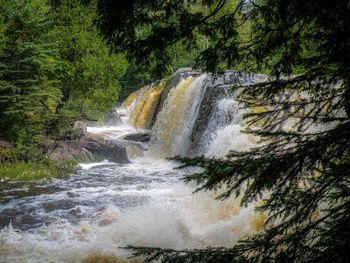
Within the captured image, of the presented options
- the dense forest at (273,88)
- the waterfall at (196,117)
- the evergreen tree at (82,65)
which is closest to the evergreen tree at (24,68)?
the evergreen tree at (82,65)

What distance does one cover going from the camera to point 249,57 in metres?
3.85

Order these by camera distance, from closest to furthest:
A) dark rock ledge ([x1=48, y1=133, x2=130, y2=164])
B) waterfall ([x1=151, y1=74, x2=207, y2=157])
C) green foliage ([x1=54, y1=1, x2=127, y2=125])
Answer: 1. green foliage ([x1=54, y1=1, x2=127, y2=125])
2. dark rock ledge ([x1=48, y1=133, x2=130, y2=164])
3. waterfall ([x1=151, y1=74, x2=207, y2=157])

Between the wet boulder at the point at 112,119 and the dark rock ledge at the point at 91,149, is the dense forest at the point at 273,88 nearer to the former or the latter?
the dark rock ledge at the point at 91,149

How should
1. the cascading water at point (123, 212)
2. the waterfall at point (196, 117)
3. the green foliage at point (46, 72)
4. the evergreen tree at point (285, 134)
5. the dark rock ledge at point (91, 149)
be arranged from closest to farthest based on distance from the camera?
the evergreen tree at point (285, 134) → the cascading water at point (123, 212) → the green foliage at point (46, 72) → the waterfall at point (196, 117) → the dark rock ledge at point (91, 149)

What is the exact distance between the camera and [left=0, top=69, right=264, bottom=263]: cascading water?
7.04 metres

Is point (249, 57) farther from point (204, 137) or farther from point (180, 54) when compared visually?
point (204, 137)

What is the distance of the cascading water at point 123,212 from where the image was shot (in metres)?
7.04

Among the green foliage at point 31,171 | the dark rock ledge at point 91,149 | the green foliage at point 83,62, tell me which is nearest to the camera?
the green foliage at point 31,171

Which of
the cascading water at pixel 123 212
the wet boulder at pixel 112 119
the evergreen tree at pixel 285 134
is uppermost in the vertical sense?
the evergreen tree at pixel 285 134

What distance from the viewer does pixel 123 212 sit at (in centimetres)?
907

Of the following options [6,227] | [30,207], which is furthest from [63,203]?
[6,227]

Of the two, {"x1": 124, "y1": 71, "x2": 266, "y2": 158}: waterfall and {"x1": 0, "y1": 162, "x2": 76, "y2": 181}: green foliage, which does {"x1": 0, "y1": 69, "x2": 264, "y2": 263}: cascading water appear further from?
{"x1": 0, "y1": 162, "x2": 76, "y2": 181}: green foliage

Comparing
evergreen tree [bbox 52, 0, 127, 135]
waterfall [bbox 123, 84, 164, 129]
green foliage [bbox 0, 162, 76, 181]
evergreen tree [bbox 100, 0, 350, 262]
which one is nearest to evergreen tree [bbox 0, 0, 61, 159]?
green foliage [bbox 0, 162, 76, 181]

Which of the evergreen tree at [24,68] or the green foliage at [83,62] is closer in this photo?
the evergreen tree at [24,68]
